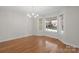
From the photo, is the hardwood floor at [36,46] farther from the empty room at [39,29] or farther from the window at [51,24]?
the window at [51,24]

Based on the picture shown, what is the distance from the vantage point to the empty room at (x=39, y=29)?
2396 millimetres

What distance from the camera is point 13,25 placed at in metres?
2.43

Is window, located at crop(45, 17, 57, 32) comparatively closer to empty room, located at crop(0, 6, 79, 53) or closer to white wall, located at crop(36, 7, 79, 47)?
empty room, located at crop(0, 6, 79, 53)

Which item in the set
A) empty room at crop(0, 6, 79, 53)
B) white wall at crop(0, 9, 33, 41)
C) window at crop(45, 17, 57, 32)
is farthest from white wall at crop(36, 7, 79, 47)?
white wall at crop(0, 9, 33, 41)

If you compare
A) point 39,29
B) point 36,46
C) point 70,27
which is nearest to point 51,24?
point 39,29

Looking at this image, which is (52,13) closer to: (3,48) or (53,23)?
(53,23)

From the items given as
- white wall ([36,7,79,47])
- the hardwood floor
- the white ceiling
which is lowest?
the hardwood floor

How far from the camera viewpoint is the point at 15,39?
95.6 inches

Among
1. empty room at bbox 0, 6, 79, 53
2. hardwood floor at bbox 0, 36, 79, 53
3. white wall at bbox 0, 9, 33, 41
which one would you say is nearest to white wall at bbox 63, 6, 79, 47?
empty room at bbox 0, 6, 79, 53

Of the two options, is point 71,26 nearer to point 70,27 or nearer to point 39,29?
point 70,27

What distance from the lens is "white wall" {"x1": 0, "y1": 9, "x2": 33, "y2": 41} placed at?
7.85 ft

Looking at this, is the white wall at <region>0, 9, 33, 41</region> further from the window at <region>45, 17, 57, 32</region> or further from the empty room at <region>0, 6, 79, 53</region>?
the window at <region>45, 17, 57, 32</region>

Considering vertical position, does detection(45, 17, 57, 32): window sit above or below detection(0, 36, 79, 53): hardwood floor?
above

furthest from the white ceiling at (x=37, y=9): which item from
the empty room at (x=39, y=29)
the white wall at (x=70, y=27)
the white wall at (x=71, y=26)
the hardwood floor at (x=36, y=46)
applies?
the hardwood floor at (x=36, y=46)
